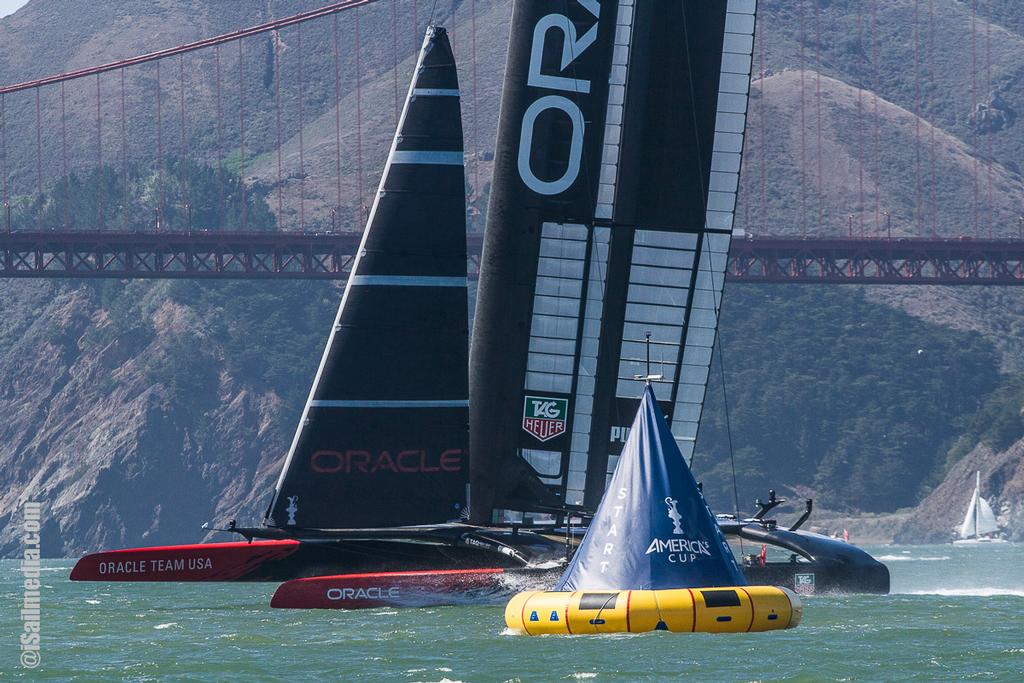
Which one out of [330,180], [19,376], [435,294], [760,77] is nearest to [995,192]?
[760,77]

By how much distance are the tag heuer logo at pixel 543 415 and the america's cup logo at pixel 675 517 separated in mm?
3758

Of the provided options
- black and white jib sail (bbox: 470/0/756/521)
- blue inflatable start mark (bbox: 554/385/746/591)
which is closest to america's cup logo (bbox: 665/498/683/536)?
blue inflatable start mark (bbox: 554/385/746/591)

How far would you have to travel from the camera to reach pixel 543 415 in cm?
1723

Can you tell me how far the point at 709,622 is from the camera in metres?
13.1

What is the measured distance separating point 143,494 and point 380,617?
54231mm

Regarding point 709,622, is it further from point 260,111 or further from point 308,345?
point 260,111

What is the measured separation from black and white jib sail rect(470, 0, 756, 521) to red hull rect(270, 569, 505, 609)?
126 cm

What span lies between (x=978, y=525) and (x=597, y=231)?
54532 mm

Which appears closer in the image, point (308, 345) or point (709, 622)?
point (709, 622)

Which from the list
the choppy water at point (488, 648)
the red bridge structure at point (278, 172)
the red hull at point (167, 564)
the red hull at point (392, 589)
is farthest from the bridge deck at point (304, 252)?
the red hull at point (392, 589)

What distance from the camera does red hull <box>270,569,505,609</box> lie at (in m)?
15.8

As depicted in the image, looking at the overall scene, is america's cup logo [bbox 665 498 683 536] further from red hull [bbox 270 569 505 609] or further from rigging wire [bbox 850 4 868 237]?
rigging wire [bbox 850 4 868 237]

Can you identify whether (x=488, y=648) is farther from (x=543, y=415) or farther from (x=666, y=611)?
(x=543, y=415)

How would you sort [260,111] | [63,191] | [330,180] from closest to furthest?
[63,191], [330,180], [260,111]
